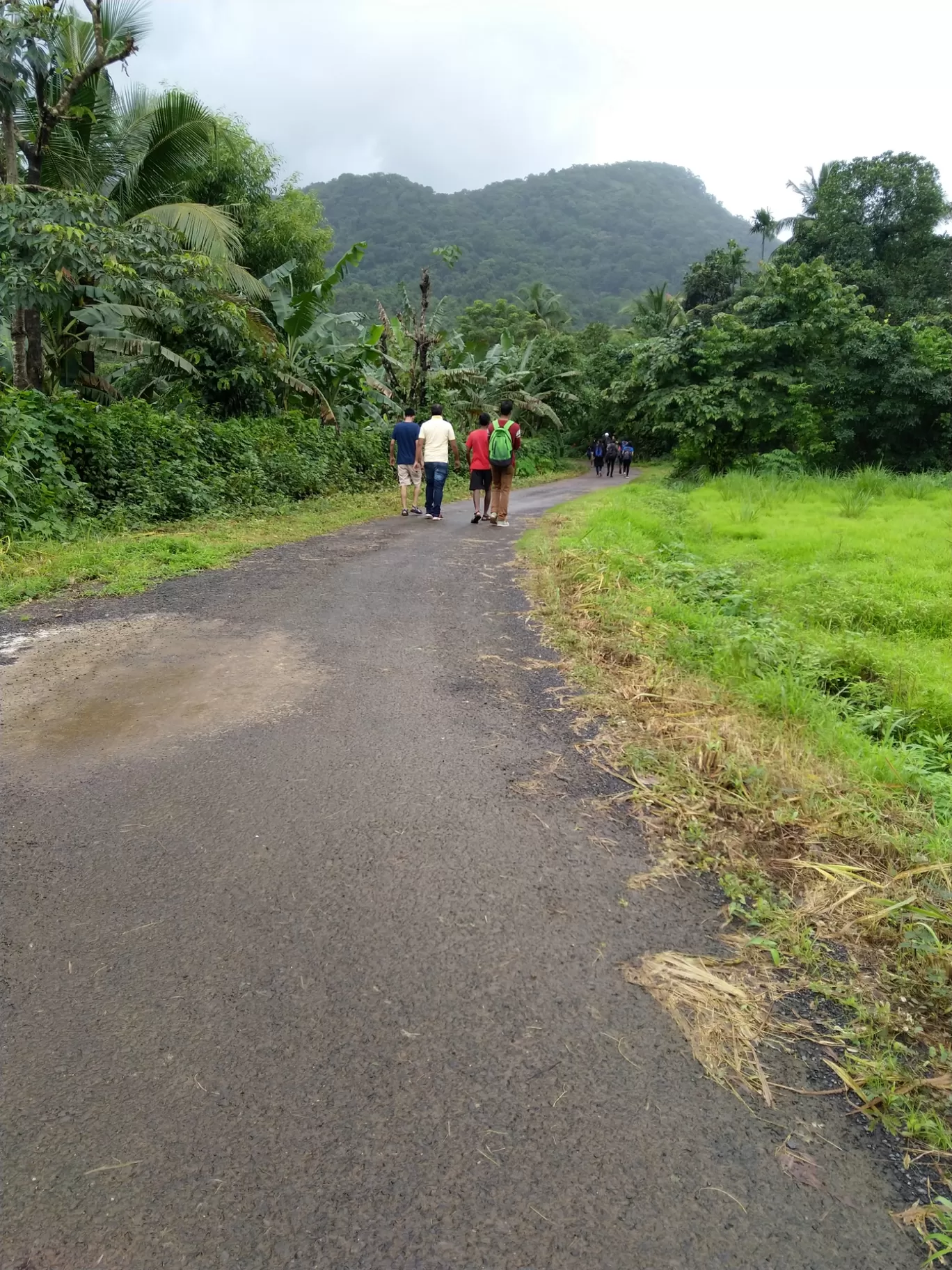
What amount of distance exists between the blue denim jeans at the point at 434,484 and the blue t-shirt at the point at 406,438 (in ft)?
0.98

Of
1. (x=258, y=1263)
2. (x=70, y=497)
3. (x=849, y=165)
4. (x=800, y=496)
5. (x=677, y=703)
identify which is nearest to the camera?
(x=258, y=1263)

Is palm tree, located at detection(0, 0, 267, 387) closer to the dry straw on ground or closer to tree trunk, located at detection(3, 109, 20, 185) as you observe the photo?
tree trunk, located at detection(3, 109, 20, 185)

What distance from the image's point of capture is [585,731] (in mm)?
4211

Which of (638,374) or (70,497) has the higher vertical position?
(638,374)

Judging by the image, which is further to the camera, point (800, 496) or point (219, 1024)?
point (800, 496)

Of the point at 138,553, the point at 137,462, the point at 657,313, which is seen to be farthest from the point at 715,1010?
the point at 657,313

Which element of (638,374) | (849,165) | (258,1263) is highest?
(849,165)

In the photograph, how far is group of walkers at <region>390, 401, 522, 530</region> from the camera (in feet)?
36.6

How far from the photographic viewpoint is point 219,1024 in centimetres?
213

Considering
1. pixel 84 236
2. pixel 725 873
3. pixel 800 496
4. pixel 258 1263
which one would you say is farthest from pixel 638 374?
pixel 258 1263

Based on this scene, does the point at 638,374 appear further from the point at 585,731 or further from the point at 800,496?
the point at 585,731

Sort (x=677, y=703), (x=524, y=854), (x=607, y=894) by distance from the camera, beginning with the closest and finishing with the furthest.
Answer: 1. (x=607, y=894)
2. (x=524, y=854)
3. (x=677, y=703)

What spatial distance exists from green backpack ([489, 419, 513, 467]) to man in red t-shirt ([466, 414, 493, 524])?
149mm

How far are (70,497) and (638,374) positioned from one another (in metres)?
18.9
